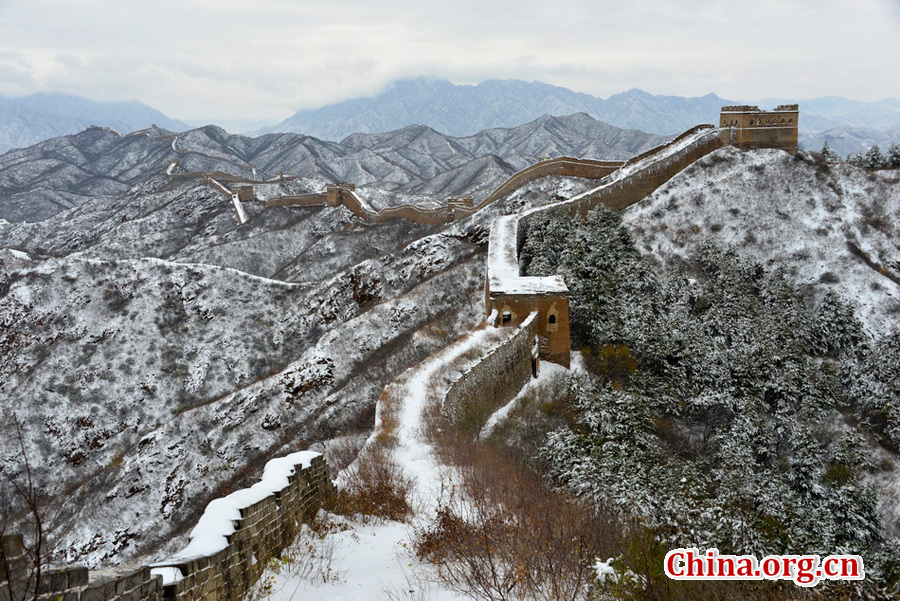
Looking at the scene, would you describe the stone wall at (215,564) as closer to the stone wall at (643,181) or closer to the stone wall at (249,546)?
the stone wall at (249,546)

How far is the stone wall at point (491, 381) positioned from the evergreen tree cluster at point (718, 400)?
1955 millimetres

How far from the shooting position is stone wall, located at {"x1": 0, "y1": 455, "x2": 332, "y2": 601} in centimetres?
373

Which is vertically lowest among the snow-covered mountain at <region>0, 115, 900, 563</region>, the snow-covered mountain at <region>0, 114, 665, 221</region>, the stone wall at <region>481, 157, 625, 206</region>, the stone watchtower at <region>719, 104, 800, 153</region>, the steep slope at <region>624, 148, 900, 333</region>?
the snow-covered mountain at <region>0, 115, 900, 563</region>

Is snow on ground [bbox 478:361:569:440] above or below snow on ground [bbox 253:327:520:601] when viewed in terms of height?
below

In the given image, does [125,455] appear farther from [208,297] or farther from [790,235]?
[790,235]

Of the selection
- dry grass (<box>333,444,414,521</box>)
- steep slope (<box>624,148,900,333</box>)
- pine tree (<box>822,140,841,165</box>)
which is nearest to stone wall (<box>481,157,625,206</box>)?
steep slope (<box>624,148,900,333</box>)

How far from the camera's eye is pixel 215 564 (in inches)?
223

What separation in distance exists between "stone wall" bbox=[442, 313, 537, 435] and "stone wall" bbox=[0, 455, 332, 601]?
16.9 ft

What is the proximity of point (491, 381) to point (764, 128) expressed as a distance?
1167 inches

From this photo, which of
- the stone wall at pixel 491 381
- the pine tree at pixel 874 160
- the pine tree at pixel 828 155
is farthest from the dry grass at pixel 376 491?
the pine tree at pixel 874 160

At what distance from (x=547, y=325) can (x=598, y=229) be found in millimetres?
12124

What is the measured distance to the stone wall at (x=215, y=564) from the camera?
3.73m

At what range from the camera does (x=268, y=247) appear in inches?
2099

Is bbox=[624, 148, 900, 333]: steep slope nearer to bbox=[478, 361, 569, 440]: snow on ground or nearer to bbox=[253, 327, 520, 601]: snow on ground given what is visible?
bbox=[478, 361, 569, 440]: snow on ground
